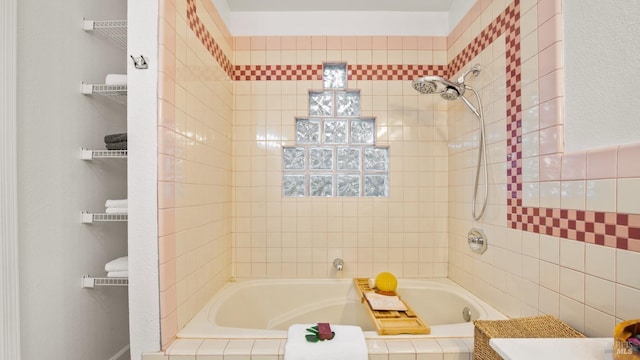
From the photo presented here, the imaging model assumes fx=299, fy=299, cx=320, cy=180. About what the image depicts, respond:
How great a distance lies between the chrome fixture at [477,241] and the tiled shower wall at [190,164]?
5.28 ft

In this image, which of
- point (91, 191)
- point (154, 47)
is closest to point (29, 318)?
point (91, 191)

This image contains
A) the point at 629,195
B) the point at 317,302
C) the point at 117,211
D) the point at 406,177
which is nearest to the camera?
the point at 629,195

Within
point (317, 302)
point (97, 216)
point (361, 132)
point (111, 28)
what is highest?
point (111, 28)

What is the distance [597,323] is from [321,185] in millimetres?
1691

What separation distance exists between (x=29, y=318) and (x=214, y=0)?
1.94 m

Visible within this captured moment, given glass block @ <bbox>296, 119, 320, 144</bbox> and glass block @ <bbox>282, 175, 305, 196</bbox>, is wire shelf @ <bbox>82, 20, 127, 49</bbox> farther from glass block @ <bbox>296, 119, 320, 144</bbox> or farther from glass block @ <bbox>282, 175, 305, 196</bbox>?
glass block @ <bbox>282, 175, 305, 196</bbox>

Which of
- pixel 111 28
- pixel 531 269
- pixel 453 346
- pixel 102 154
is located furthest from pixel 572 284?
pixel 111 28

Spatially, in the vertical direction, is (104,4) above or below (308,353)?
above

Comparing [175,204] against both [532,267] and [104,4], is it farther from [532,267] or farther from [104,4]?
[532,267]

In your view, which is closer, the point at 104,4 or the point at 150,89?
the point at 150,89

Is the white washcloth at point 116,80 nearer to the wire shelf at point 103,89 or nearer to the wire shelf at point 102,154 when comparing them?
the wire shelf at point 103,89

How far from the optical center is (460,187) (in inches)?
81.9

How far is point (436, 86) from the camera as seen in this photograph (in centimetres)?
182

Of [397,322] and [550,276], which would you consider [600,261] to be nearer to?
[550,276]
